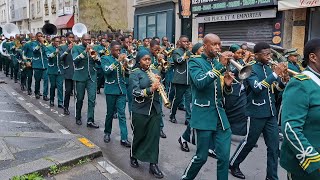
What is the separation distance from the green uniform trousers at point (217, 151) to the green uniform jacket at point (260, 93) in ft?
2.74

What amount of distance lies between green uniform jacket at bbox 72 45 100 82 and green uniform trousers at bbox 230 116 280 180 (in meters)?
4.08

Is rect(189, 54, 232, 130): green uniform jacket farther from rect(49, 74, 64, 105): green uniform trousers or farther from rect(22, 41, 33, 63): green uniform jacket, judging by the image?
rect(22, 41, 33, 63): green uniform jacket

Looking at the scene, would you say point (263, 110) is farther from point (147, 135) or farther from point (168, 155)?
point (168, 155)

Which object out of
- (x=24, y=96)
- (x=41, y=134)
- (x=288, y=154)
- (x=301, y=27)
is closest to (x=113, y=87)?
(x=41, y=134)

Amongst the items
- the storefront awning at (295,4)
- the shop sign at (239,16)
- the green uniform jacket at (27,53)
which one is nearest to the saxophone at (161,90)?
the storefront awning at (295,4)

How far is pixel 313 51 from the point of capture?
9.81 feet

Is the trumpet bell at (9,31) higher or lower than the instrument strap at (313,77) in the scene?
higher

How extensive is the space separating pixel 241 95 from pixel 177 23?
43.1 ft

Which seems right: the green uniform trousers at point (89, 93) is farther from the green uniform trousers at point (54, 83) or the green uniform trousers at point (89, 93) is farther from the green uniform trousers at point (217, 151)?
the green uniform trousers at point (217, 151)

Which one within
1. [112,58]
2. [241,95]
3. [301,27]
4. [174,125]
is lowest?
[174,125]

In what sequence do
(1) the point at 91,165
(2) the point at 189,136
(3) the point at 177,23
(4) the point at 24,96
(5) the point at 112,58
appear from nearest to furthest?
1. (1) the point at 91,165
2. (2) the point at 189,136
3. (5) the point at 112,58
4. (4) the point at 24,96
5. (3) the point at 177,23

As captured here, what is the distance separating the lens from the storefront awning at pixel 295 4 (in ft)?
37.4

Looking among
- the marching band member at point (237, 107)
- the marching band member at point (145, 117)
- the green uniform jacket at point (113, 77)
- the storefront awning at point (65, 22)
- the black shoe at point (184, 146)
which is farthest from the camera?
the storefront awning at point (65, 22)

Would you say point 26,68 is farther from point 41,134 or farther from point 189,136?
point 189,136
